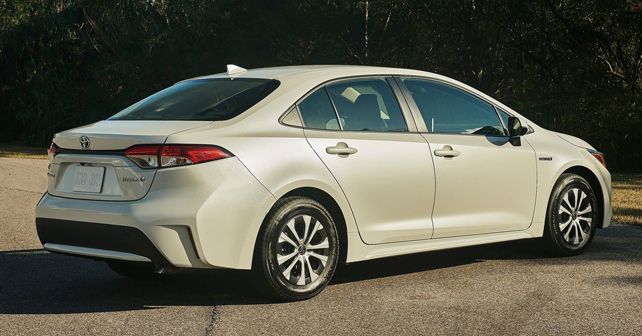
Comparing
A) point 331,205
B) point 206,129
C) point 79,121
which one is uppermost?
point 206,129

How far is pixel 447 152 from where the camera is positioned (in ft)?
25.2

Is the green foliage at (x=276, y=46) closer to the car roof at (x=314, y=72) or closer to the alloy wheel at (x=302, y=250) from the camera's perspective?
the car roof at (x=314, y=72)

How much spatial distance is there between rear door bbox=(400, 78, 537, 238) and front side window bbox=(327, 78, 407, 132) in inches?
8.5

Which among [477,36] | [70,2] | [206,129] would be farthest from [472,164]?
[70,2]

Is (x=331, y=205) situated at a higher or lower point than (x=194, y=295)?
higher

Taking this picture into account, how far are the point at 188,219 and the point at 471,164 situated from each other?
2567 millimetres

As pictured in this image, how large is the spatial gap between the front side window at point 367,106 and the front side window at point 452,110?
0.87ft

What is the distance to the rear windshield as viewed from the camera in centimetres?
685

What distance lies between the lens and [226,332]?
231 inches

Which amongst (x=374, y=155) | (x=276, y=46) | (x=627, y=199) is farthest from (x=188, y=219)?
(x=276, y=46)

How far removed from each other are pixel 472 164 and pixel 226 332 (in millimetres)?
2794

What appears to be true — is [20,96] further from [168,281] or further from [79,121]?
[168,281]

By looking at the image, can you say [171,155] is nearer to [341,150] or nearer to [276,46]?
[341,150]

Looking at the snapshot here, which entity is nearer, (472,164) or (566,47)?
(472,164)
